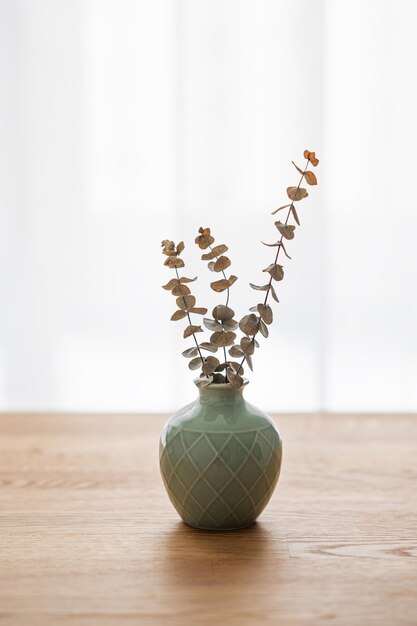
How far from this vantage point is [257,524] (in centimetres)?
98

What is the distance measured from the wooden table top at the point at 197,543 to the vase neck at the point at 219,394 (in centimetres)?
16

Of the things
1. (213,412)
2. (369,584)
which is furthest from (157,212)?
(369,584)

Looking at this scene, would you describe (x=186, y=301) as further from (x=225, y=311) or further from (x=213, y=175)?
(x=213, y=175)

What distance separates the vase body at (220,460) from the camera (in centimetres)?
92

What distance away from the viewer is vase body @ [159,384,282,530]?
922 mm

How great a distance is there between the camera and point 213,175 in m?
2.71

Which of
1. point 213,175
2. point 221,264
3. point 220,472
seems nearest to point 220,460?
point 220,472

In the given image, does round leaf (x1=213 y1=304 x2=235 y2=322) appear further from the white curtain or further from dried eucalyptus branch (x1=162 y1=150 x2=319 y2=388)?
the white curtain

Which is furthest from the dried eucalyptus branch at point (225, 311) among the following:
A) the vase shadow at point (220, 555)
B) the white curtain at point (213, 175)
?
the white curtain at point (213, 175)

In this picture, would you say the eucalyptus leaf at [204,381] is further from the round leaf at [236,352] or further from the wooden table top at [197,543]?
the wooden table top at [197,543]

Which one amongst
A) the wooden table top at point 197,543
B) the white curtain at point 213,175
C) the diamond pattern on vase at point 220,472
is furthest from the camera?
the white curtain at point 213,175

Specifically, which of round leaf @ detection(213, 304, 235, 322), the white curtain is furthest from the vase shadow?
the white curtain

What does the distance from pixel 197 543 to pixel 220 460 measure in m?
0.10

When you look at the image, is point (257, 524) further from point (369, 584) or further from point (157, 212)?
point (157, 212)
